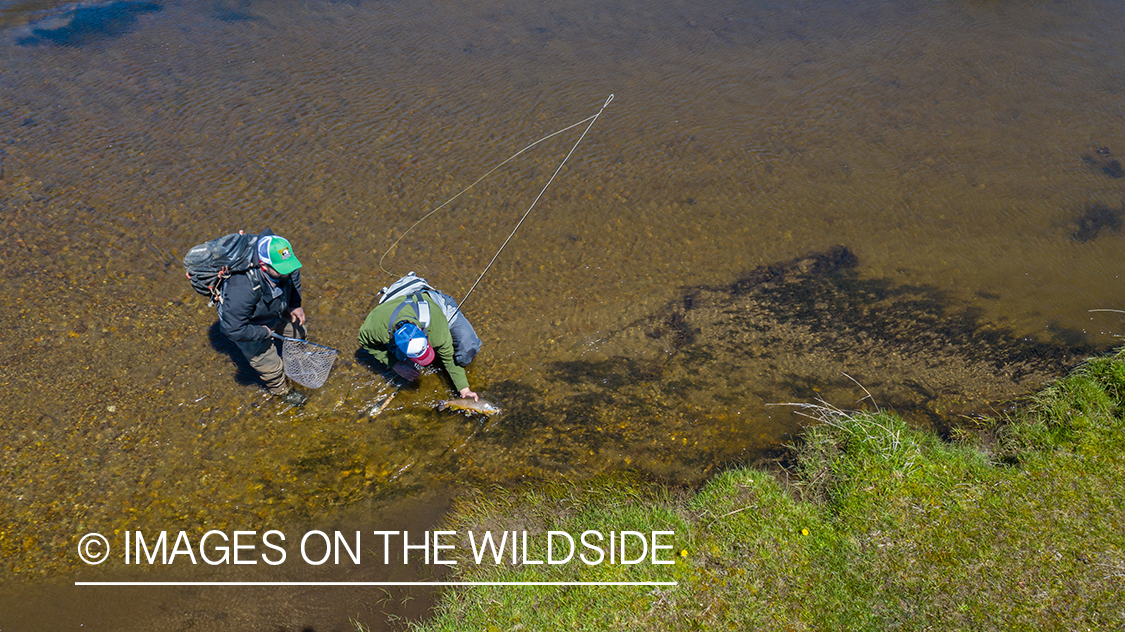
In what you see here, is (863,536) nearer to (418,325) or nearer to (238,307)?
(418,325)

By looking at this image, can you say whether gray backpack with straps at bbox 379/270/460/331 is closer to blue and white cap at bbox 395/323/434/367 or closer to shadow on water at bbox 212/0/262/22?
blue and white cap at bbox 395/323/434/367

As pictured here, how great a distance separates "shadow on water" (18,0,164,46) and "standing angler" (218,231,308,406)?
7752 mm

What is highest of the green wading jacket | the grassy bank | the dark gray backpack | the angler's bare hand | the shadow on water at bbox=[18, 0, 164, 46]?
the shadow on water at bbox=[18, 0, 164, 46]

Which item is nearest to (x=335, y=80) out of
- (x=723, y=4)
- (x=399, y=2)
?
(x=399, y=2)

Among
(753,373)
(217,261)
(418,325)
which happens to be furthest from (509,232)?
(217,261)

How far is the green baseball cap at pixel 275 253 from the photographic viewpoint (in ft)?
15.5

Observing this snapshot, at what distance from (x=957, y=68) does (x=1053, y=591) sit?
8.69 metres

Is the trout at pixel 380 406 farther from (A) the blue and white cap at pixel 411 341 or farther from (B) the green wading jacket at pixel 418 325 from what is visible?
(A) the blue and white cap at pixel 411 341

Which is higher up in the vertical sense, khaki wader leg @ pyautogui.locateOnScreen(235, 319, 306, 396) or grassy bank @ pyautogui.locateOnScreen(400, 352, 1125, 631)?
khaki wader leg @ pyautogui.locateOnScreen(235, 319, 306, 396)

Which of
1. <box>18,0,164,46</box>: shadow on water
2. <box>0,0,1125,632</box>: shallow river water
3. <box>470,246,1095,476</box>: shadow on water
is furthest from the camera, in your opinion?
<box>18,0,164,46</box>: shadow on water

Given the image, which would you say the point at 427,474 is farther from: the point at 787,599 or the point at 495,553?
the point at 787,599

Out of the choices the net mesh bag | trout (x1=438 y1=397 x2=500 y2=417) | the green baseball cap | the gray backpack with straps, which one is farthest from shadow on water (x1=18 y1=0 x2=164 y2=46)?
trout (x1=438 y1=397 x2=500 y2=417)

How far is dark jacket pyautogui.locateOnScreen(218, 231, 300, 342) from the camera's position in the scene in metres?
4.77

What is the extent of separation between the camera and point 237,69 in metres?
9.77
